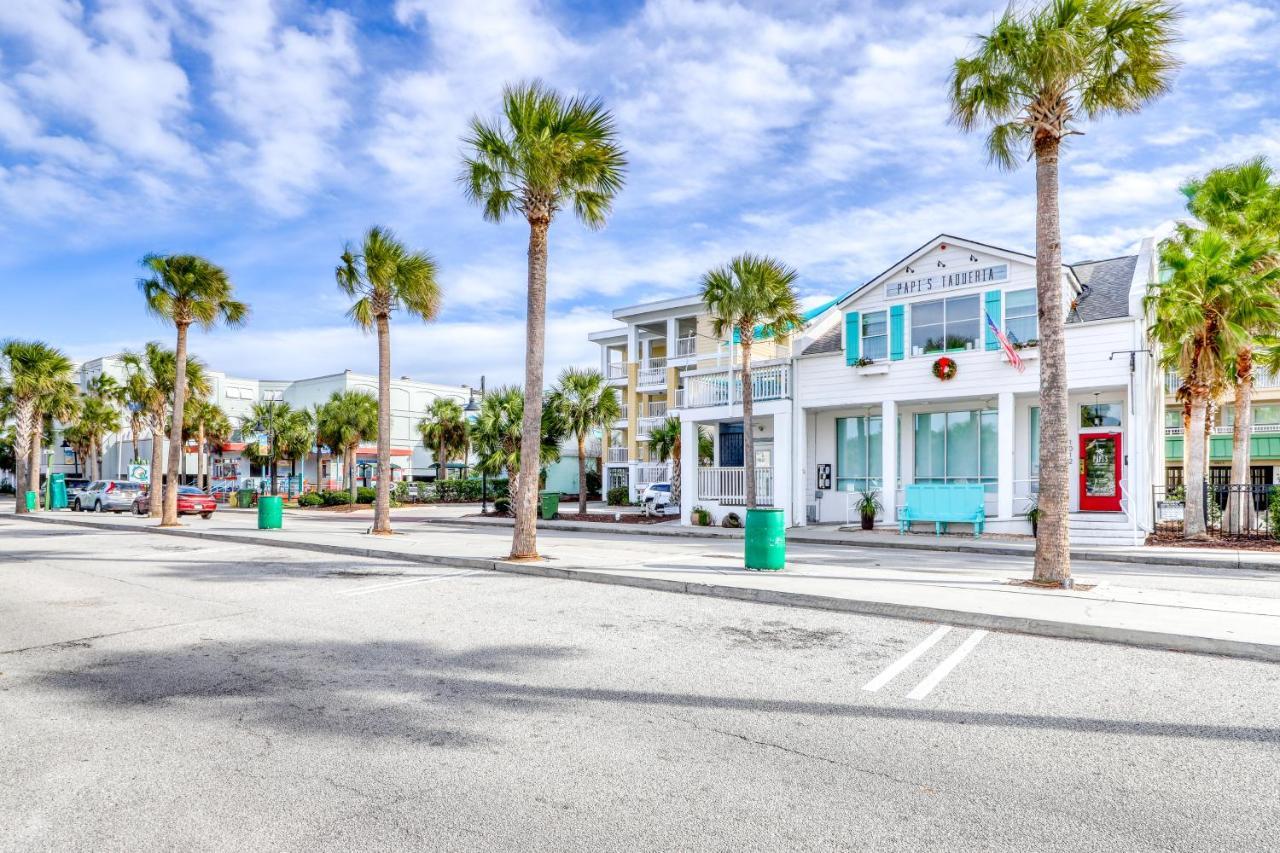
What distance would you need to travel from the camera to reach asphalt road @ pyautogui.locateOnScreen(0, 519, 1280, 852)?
377 cm

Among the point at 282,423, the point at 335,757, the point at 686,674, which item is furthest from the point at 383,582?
the point at 282,423

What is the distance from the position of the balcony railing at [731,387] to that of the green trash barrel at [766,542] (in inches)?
500

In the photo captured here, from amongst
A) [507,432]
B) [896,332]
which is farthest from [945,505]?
[507,432]

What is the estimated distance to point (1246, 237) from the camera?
806 inches

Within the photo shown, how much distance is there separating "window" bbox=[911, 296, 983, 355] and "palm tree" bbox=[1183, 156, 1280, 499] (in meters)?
5.86

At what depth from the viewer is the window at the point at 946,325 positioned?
73.4ft

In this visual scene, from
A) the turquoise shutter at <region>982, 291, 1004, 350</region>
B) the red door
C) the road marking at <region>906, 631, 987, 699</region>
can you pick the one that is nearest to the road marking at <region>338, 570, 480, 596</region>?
the road marking at <region>906, 631, 987, 699</region>

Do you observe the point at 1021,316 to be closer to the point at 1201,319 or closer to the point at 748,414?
the point at 1201,319

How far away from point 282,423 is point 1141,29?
167 feet

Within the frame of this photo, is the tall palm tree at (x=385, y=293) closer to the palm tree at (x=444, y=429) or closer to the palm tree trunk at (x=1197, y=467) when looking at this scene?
the palm tree trunk at (x=1197, y=467)

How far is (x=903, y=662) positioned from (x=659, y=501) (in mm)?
28350

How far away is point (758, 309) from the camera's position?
22812mm

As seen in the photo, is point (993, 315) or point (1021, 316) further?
point (993, 315)

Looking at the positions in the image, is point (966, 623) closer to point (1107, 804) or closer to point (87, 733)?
point (1107, 804)
